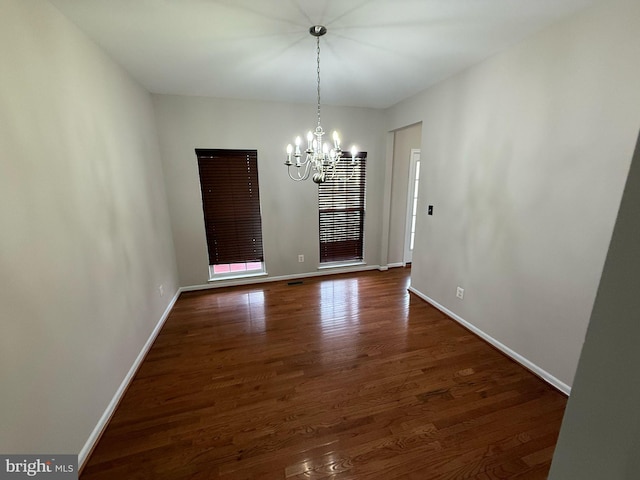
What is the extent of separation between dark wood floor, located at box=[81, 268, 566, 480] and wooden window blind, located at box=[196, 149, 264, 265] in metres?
1.16

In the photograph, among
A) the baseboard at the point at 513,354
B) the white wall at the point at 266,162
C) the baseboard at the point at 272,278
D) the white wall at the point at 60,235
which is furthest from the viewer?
the baseboard at the point at 272,278

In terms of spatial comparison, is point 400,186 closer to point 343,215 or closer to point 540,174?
point 343,215

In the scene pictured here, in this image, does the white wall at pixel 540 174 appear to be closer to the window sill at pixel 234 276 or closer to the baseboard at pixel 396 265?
the baseboard at pixel 396 265

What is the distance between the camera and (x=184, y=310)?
308 cm

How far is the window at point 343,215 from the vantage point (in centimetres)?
388

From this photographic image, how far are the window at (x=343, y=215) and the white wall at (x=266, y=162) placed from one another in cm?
13

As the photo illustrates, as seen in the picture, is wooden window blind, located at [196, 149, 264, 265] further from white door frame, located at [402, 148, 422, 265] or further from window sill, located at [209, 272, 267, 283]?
white door frame, located at [402, 148, 422, 265]

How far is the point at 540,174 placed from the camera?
6.15 ft

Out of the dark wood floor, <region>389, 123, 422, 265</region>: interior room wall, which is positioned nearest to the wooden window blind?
the dark wood floor

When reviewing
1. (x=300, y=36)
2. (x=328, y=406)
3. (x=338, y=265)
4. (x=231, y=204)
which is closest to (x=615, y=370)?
(x=328, y=406)

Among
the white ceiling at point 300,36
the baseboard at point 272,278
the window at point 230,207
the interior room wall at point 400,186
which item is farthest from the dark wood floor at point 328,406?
the white ceiling at point 300,36

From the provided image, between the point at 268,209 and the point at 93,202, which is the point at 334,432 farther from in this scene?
the point at 268,209

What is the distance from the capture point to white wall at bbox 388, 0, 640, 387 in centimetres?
150

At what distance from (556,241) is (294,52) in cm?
251
